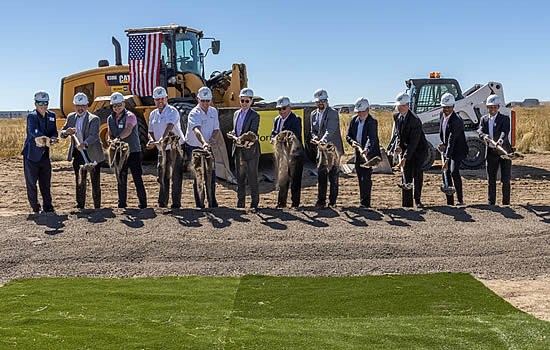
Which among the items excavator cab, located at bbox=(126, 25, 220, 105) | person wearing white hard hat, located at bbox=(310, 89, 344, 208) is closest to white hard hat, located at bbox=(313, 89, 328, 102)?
person wearing white hard hat, located at bbox=(310, 89, 344, 208)

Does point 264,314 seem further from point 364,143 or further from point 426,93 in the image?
point 426,93

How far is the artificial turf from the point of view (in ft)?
16.8

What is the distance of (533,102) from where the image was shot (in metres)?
142

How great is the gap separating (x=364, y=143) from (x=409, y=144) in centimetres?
70

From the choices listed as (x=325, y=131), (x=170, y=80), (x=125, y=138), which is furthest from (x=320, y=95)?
(x=170, y=80)

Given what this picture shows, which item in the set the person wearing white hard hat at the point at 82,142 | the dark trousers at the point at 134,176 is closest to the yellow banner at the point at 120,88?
the person wearing white hard hat at the point at 82,142

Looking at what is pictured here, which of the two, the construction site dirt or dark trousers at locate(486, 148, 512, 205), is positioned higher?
dark trousers at locate(486, 148, 512, 205)

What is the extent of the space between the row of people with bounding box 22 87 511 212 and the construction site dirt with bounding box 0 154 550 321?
0.50m

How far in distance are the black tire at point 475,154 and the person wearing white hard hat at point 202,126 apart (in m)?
8.49

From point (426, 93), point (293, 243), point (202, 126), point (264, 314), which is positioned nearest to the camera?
point (264, 314)

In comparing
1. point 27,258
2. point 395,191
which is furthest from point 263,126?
point 27,258

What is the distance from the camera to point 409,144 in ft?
34.6

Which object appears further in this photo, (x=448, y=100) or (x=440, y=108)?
(x=440, y=108)

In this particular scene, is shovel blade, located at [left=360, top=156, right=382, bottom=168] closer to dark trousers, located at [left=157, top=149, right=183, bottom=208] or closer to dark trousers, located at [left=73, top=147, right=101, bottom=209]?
dark trousers, located at [left=157, top=149, right=183, bottom=208]
